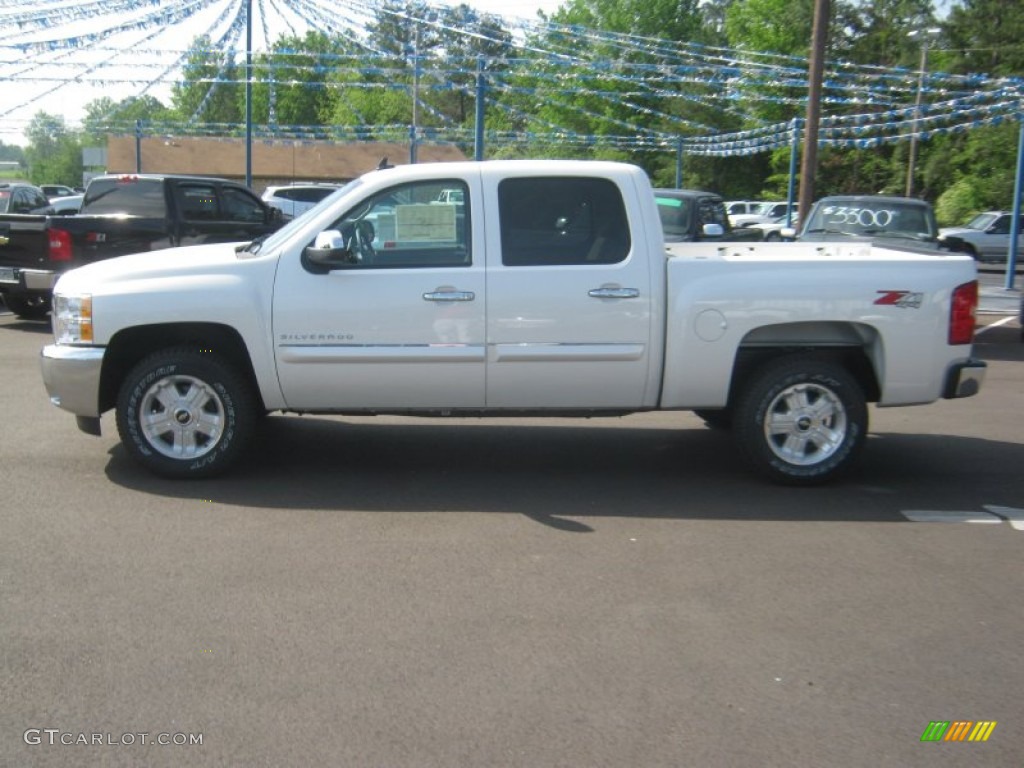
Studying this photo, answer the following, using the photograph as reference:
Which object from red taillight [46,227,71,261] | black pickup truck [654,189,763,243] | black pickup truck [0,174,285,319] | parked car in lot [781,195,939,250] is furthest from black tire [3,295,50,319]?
parked car in lot [781,195,939,250]

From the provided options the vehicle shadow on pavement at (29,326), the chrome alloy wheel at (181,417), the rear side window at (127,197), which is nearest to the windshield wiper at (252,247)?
the chrome alloy wheel at (181,417)

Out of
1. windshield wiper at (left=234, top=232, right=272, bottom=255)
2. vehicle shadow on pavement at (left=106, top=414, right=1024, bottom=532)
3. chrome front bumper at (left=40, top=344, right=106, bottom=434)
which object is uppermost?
windshield wiper at (left=234, top=232, right=272, bottom=255)

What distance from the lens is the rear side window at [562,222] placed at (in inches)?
261

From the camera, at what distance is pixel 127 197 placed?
47.1 feet

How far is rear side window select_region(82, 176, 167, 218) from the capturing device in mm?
14148

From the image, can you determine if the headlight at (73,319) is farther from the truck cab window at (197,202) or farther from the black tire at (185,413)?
the truck cab window at (197,202)

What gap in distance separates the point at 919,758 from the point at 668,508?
2.87m

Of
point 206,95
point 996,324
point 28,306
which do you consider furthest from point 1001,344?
point 206,95

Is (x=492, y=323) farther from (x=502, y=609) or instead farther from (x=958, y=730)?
(x=958, y=730)

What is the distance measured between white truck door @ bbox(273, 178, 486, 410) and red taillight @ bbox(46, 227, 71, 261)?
7653 millimetres

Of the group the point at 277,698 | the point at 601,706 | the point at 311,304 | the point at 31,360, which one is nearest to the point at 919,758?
the point at 601,706

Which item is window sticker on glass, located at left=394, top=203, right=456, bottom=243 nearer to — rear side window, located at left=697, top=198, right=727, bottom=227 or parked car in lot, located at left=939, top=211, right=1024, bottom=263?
rear side window, located at left=697, top=198, right=727, bottom=227

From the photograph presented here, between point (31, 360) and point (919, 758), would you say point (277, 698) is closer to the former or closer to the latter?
point (919, 758)

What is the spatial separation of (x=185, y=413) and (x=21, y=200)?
1985 centimetres
